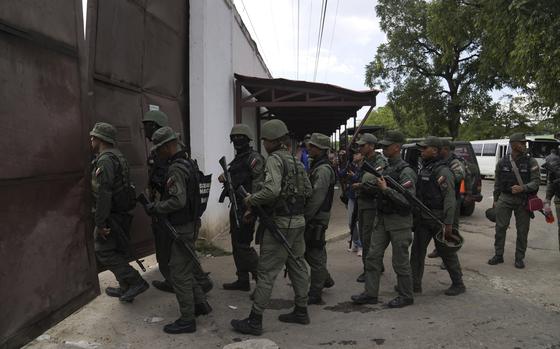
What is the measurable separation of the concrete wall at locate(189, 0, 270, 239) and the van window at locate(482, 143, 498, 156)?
62.2 feet

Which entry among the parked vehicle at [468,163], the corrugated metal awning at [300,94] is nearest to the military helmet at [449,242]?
the parked vehicle at [468,163]

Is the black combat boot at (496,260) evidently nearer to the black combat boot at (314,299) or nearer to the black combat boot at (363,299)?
the black combat boot at (363,299)

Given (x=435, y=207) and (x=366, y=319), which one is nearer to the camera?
(x=366, y=319)

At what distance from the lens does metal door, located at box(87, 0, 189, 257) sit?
4.61 metres

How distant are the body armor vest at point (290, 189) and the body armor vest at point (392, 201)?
0.89 m

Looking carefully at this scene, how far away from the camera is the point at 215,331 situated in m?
3.87

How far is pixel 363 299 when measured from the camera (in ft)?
14.8

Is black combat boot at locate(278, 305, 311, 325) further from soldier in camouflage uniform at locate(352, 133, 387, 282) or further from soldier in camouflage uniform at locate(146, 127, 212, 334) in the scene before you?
soldier in camouflage uniform at locate(352, 133, 387, 282)

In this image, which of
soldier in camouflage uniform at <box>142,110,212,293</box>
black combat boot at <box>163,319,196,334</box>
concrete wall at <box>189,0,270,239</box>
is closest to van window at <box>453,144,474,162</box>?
concrete wall at <box>189,0,270,239</box>

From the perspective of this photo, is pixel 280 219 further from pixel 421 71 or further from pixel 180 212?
pixel 421 71

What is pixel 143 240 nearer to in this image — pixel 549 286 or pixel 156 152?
pixel 156 152

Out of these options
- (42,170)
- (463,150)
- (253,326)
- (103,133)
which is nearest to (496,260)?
(253,326)

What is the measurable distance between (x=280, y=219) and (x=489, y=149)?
77.3ft

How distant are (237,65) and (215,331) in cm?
716
